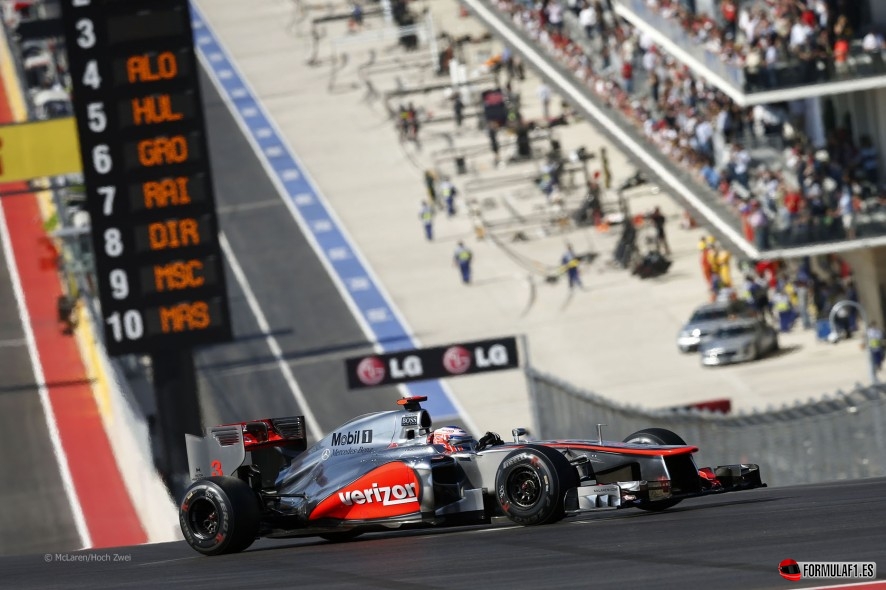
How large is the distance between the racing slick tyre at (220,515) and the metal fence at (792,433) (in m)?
8.67

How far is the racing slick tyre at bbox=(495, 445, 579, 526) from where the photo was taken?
46.7ft

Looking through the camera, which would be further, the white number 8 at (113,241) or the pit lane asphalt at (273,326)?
the pit lane asphalt at (273,326)

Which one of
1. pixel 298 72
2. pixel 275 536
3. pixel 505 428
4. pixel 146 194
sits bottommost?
pixel 505 428

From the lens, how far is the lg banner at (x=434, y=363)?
32.3m

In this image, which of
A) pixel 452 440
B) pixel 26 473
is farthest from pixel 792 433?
pixel 26 473

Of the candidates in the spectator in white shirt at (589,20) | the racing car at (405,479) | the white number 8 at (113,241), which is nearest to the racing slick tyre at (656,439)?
the racing car at (405,479)

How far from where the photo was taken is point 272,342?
50.7 m

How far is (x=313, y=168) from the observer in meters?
64.0

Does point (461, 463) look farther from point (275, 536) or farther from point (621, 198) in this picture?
point (621, 198)

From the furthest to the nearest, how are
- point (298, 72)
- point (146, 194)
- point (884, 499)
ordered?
point (298, 72) < point (146, 194) < point (884, 499)

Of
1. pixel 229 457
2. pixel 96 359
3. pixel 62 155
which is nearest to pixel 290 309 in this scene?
pixel 96 359

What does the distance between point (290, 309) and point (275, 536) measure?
3672 centimetres

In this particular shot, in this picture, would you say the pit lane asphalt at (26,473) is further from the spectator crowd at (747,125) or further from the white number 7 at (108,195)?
the spectator crowd at (747,125)

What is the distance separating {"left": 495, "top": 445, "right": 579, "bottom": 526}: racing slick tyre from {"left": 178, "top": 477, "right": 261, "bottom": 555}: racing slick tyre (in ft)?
8.30
